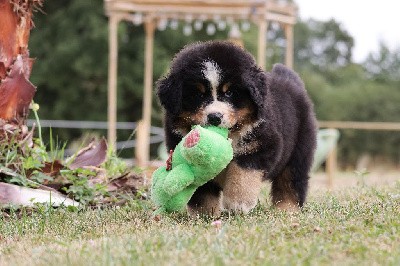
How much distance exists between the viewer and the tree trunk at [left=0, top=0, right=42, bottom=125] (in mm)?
5902

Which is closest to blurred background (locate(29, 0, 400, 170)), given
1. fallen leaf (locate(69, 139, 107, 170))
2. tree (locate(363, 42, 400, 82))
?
tree (locate(363, 42, 400, 82))

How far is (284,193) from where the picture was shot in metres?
5.36

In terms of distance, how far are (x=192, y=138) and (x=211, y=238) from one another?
0.77 meters

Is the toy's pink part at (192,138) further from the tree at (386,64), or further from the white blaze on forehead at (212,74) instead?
the tree at (386,64)

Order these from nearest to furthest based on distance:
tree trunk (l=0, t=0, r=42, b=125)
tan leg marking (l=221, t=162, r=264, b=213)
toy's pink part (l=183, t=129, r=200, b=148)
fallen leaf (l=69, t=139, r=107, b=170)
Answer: toy's pink part (l=183, t=129, r=200, b=148) < tan leg marking (l=221, t=162, r=264, b=213) < tree trunk (l=0, t=0, r=42, b=125) < fallen leaf (l=69, t=139, r=107, b=170)

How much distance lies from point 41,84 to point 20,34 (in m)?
20.3

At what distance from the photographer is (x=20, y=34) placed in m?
6.10

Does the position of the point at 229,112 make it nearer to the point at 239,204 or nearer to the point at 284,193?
the point at 239,204

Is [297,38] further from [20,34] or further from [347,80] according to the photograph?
[20,34]

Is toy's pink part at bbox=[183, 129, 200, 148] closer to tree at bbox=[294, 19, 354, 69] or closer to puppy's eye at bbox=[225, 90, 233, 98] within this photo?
puppy's eye at bbox=[225, 90, 233, 98]

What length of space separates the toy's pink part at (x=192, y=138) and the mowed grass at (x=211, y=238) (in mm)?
466

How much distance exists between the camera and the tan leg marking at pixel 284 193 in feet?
17.4

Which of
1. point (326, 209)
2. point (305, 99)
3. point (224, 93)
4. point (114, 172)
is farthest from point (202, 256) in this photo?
point (114, 172)

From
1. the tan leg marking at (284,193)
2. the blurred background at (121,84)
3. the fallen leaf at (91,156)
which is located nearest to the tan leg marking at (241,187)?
the tan leg marking at (284,193)
